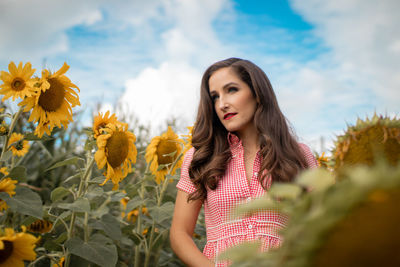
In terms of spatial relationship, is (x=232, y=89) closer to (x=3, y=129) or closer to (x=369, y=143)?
(x=3, y=129)

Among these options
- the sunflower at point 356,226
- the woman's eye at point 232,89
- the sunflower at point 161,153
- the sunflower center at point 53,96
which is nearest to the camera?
the sunflower at point 356,226

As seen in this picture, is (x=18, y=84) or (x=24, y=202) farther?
(x=18, y=84)

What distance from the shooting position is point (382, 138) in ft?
1.87

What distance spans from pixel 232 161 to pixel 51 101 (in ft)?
3.33

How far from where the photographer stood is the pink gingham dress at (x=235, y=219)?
174cm

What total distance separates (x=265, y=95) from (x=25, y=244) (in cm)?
149

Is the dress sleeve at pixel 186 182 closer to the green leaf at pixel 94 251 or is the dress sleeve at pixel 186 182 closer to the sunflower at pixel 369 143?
the green leaf at pixel 94 251

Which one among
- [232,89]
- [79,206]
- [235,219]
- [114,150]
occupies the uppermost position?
[232,89]

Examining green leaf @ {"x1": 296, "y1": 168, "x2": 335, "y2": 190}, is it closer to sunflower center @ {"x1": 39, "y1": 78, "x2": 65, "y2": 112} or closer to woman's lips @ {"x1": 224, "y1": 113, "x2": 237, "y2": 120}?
sunflower center @ {"x1": 39, "y1": 78, "x2": 65, "y2": 112}

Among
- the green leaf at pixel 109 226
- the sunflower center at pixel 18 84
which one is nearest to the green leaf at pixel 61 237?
the green leaf at pixel 109 226

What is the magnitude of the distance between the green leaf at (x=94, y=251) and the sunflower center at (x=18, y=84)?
0.72 m

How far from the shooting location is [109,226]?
181cm

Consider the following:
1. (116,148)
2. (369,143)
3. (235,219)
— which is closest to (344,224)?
(369,143)

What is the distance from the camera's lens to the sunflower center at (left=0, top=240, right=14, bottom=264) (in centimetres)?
118
